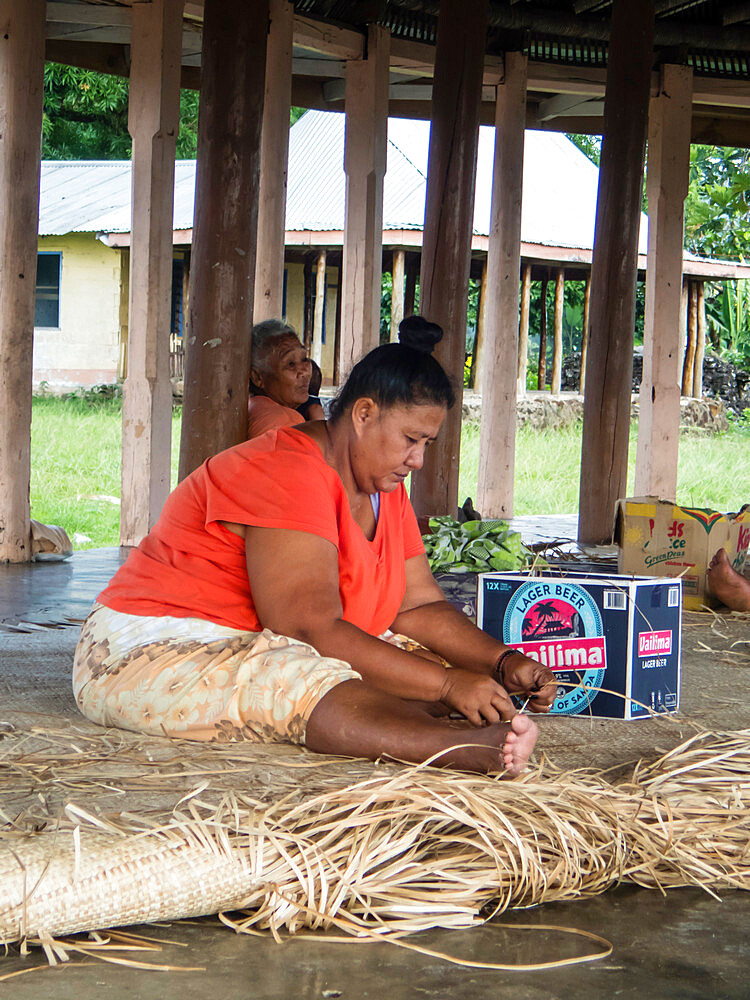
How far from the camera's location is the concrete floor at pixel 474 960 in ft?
5.38

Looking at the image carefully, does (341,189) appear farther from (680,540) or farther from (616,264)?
(680,540)

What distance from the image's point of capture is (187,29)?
23.0 feet

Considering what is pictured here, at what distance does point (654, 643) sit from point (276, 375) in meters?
2.49

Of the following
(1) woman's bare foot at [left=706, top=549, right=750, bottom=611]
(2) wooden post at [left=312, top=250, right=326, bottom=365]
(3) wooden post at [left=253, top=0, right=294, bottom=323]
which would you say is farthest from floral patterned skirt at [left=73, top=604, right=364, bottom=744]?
(2) wooden post at [left=312, top=250, right=326, bottom=365]

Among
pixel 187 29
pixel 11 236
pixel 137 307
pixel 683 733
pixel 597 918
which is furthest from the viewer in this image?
pixel 187 29

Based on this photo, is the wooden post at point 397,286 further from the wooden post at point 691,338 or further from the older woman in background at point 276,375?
the older woman in background at point 276,375

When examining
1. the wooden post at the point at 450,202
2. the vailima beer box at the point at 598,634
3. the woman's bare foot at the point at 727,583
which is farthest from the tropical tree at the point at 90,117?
the vailima beer box at the point at 598,634

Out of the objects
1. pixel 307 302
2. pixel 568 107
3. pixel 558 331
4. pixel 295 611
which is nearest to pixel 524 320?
pixel 558 331

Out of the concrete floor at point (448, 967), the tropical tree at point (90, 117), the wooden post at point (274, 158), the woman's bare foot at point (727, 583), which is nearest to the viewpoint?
the concrete floor at point (448, 967)

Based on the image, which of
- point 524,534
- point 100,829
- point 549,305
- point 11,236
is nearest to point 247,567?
point 100,829

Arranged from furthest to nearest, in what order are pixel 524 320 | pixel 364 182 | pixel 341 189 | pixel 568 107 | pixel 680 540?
pixel 524 320 < pixel 341 189 < pixel 568 107 < pixel 364 182 < pixel 680 540

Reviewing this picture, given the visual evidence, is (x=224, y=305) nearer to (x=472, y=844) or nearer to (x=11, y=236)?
(x=11, y=236)

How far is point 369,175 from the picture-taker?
22.7 feet

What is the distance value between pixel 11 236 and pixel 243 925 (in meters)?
4.41
